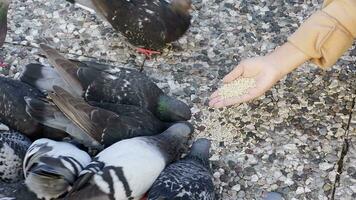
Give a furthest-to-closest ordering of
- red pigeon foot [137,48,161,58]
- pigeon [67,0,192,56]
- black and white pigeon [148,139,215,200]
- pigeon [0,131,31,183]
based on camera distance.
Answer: red pigeon foot [137,48,161,58]
pigeon [67,0,192,56]
pigeon [0,131,31,183]
black and white pigeon [148,139,215,200]

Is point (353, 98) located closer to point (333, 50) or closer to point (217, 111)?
point (333, 50)

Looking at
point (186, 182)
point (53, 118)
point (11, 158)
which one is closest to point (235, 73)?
point (186, 182)

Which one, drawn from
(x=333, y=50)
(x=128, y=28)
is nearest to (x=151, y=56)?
(x=128, y=28)

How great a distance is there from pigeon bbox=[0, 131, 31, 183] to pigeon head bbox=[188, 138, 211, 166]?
0.80 meters

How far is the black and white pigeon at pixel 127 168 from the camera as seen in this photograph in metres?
2.62

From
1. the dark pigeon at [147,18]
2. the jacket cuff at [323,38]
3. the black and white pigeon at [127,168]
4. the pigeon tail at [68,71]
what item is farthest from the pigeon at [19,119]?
the jacket cuff at [323,38]

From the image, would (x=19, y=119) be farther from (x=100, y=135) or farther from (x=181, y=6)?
(x=181, y=6)

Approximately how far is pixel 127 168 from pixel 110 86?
0.61m

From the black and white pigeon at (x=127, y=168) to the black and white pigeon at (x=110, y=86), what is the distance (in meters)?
0.20

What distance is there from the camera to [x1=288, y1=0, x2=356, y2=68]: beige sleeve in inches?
120

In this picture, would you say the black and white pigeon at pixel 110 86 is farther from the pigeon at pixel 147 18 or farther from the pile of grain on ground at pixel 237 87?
the pigeon at pixel 147 18

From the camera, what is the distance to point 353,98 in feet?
11.1

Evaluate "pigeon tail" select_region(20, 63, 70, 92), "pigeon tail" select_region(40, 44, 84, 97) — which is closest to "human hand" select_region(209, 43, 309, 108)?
"pigeon tail" select_region(40, 44, 84, 97)

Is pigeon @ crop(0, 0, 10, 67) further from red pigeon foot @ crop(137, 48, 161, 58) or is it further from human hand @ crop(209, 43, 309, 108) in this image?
human hand @ crop(209, 43, 309, 108)
